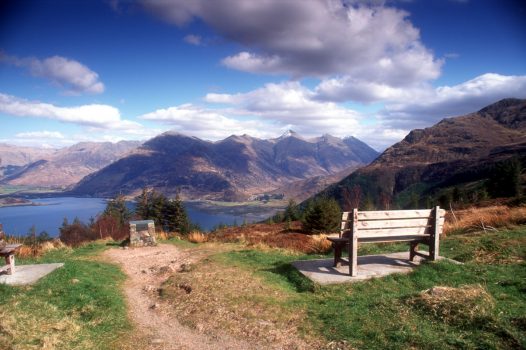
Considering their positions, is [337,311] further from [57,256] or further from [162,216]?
[162,216]

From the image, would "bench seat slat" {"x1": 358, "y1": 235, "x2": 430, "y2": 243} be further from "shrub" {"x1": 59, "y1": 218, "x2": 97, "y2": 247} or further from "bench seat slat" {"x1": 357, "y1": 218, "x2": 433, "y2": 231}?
"shrub" {"x1": 59, "y1": 218, "x2": 97, "y2": 247}

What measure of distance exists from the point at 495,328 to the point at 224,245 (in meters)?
11.0

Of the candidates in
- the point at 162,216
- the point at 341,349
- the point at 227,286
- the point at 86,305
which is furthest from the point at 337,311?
the point at 162,216

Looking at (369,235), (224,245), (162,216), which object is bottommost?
(162,216)

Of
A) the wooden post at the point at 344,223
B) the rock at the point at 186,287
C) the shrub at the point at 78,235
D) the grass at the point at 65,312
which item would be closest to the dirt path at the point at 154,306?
the grass at the point at 65,312

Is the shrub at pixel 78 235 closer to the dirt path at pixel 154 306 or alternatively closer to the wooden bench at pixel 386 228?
the dirt path at pixel 154 306

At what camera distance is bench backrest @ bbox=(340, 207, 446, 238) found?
780cm

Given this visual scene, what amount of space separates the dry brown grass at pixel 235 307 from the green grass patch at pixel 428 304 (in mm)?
262

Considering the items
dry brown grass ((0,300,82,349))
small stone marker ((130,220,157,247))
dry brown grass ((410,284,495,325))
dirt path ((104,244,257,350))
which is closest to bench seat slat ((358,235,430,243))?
dry brown grass ((410,284,495,325))

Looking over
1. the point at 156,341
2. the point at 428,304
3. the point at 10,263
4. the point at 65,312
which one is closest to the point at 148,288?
the point at 65,312

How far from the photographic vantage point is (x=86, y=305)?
269 inches

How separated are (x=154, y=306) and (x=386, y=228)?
523cm

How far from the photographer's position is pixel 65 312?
654 cm

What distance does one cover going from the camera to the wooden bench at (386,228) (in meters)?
7.80
